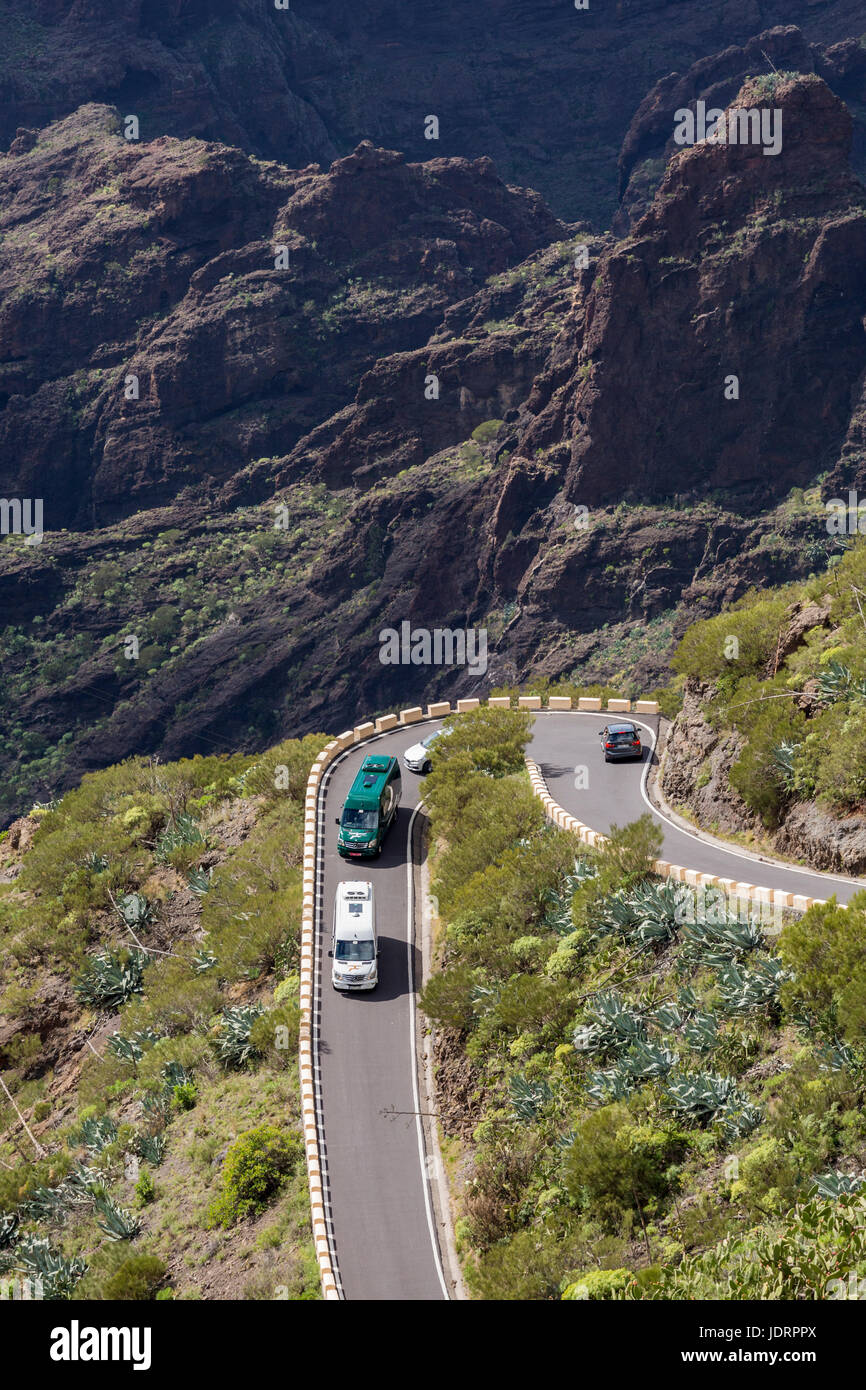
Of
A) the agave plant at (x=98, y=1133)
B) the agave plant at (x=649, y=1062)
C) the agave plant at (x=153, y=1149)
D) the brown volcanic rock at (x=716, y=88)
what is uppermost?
the brown volcanic rock at (x=716, y=88)

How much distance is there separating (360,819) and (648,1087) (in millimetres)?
14514

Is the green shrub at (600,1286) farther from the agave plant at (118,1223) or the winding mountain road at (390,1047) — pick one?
the agave plant at (118,1223)

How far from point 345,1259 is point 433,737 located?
67.8 ft

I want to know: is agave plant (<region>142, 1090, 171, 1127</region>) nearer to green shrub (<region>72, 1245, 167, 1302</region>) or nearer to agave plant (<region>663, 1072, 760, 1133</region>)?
green shrub (<region>72, 1245, 167, 1302</region>)

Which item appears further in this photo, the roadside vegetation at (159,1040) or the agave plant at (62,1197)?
the agave plant at (62,1197)

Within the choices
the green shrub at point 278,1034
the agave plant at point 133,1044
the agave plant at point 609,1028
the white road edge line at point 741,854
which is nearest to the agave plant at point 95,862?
the agave plant at point 133,1044

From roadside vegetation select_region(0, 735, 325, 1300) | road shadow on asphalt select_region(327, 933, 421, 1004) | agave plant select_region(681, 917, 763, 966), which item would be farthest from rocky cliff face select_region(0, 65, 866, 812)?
agave plant select_region(681, 917, 763, 966)

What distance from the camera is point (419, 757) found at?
3759 centimetres

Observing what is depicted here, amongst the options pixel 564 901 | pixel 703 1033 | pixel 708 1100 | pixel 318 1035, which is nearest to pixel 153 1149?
pixel 318 1035

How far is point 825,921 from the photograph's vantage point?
57.1ft

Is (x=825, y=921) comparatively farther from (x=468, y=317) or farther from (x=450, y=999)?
(x=468, y=317)

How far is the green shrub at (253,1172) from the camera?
2178 cm

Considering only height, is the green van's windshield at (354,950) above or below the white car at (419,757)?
below

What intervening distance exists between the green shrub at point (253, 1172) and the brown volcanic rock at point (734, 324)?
7594 cm
